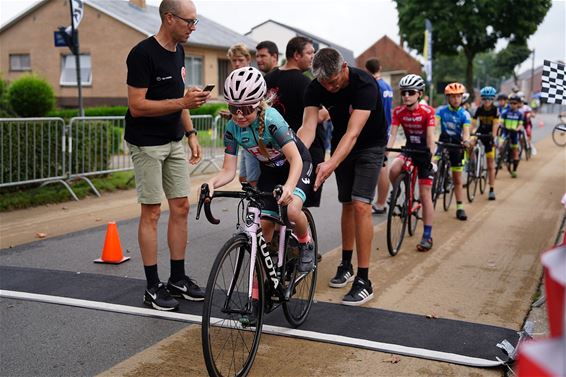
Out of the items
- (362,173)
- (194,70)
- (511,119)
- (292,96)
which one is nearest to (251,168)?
(292,96)

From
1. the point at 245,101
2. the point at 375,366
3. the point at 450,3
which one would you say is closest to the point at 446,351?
the point at 375,366

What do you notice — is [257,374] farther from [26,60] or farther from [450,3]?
[450,3]

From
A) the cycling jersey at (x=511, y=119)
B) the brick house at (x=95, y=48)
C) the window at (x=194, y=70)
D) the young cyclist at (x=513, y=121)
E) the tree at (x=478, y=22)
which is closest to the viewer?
the young cyclist at (x=513, y=121)

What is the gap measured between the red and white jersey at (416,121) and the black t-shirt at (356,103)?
7.30ft

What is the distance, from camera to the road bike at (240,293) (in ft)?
11.7

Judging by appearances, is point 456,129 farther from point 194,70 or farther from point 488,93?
point 194,70

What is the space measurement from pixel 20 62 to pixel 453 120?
106 ft

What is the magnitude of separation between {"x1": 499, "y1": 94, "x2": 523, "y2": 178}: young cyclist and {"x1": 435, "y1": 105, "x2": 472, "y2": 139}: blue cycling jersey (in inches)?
259

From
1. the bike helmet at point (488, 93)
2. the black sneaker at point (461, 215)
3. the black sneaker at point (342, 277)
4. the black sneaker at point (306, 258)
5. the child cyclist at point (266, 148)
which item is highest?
the bike helmet at point (488, 93)

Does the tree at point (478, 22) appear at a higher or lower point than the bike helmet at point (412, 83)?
higher

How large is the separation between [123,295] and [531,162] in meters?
16.4

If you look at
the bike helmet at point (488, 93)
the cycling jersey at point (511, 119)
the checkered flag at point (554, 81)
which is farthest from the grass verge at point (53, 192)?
the cycling jersey at point (511, 119)

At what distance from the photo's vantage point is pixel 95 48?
3291cm

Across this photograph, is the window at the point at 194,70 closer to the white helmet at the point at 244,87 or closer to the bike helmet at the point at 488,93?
the bike helmet at the point at 488,93
